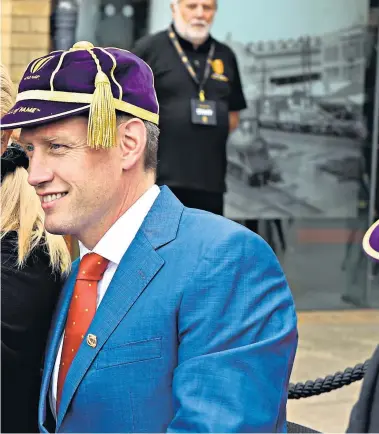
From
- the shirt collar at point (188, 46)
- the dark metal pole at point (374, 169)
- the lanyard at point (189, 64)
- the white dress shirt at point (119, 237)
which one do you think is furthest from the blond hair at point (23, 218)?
the dark metal pole at point (374, 169)

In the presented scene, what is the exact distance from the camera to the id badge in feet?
19.4

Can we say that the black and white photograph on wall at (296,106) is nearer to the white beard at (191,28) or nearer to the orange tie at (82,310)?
the white beard at (191,28)

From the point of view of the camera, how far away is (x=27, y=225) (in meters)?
2.63

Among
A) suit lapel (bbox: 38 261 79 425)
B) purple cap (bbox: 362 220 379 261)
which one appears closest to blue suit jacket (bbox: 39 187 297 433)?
suit lapel (bbox: 38 261 79 425)

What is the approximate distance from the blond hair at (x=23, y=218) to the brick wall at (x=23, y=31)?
Result: 422 centimetres

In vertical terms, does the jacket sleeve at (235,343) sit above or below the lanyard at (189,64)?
below

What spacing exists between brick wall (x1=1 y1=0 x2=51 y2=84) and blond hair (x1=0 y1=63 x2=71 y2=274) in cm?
422

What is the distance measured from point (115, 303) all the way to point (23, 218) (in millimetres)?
663

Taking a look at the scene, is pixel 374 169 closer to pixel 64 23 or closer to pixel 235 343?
pixel 64 23

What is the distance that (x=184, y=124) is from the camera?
5.91 meters

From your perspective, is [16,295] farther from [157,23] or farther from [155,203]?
[157,23]

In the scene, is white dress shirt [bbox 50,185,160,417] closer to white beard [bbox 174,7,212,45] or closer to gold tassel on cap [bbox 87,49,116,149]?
gold tassel on cap [bbox 87,49,116,149]

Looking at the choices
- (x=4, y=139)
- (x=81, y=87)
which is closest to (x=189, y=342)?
(x=81, y=87)

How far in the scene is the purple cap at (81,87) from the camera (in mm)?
2104
